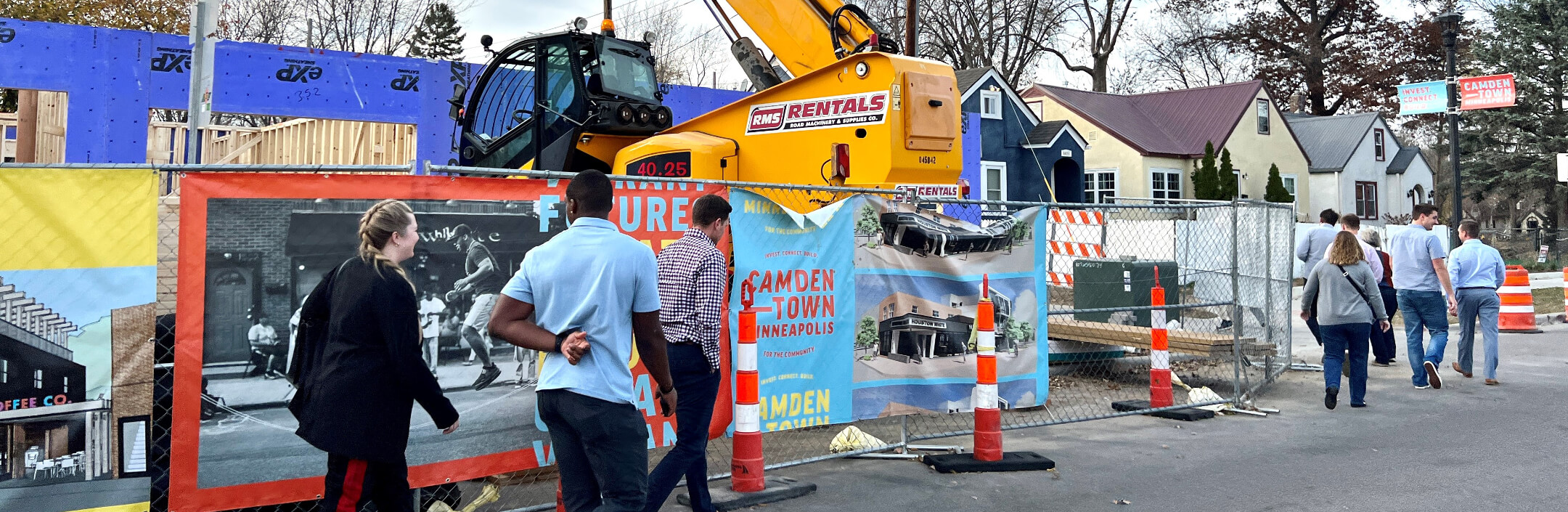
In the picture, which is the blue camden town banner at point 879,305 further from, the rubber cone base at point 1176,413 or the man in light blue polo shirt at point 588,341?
the man in light blue polo shirt at point 588,341

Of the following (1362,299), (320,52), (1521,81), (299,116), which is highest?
(1521,81)

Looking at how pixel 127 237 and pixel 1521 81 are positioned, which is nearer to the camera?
pixel 127 237

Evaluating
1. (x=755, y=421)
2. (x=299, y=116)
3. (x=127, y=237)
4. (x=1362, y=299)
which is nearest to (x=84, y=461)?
(x=127, y=237)

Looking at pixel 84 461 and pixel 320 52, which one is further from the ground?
pixel 320 52

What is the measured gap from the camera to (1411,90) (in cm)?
2059

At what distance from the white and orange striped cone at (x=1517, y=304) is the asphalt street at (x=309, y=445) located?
1546 cm

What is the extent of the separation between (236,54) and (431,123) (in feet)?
9.16

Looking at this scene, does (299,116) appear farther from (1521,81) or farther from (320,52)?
(1521,81)

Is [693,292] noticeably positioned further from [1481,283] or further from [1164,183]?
[1164,183]

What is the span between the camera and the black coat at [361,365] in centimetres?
381

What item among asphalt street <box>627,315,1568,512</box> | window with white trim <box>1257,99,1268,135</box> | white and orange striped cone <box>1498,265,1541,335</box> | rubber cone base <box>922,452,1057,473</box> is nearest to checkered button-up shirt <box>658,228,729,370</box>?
asphalt street <box>627,315,1568,512</box>

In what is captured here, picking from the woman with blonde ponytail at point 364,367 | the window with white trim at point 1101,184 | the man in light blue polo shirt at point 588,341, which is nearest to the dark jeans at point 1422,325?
the man in light blue polo shirt at point 588,341

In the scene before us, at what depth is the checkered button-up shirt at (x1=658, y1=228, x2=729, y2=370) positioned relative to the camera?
4934 mm

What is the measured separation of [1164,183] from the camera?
3906 cm
